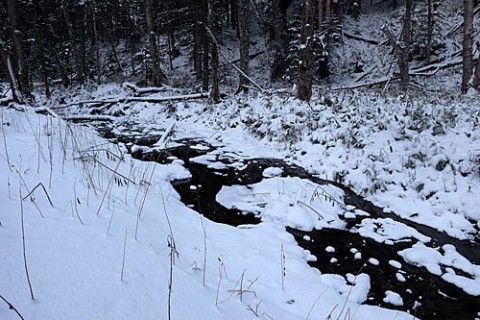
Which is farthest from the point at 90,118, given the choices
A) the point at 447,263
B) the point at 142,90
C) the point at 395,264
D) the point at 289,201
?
the point at 447,263

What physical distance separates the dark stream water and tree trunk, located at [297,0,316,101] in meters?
4.23

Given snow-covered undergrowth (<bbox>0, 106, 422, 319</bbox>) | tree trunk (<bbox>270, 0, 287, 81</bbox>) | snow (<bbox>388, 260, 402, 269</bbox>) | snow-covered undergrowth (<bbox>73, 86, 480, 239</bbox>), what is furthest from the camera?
tree trunk (<bbox>270, 0, 287, 81</bbox>)

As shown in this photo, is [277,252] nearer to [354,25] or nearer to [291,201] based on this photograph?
[291,201]

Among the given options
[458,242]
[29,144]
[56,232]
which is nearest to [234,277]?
[56,232]

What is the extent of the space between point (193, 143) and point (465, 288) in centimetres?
679

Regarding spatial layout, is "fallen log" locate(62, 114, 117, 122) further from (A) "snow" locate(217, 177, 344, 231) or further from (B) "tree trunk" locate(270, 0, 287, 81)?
(B) "tree trunk" locate(270, 0, 287, 81)

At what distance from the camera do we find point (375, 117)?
682 centimetres

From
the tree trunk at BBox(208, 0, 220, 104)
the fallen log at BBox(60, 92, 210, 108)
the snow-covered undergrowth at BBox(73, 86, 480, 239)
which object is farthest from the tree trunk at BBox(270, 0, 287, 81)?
the snow-covered undergrowth at BBox(73, 86, 480, 239)

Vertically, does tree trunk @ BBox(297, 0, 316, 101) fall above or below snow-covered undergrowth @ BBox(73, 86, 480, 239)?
above

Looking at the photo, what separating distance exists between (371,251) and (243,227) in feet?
5.05

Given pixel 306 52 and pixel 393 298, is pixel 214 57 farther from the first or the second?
pixel 393 298

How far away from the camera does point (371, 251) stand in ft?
11.1

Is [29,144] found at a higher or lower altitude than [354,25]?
lower

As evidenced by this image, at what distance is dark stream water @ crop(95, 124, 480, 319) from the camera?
8.53 ft
